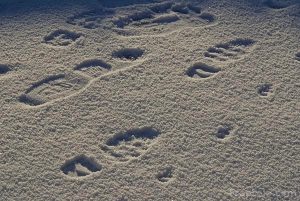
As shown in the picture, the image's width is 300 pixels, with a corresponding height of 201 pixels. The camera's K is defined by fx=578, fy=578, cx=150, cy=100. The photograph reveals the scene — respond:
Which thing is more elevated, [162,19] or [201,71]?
[162,19]

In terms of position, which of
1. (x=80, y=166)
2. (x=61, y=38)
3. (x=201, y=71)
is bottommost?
(x=80, y=166)

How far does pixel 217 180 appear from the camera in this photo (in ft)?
6.39

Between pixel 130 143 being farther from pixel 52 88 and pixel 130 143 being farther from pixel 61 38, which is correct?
pixel 61 38

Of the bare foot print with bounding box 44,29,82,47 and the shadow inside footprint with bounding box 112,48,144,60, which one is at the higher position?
the bare foot print with bounding box 44,29,82,47

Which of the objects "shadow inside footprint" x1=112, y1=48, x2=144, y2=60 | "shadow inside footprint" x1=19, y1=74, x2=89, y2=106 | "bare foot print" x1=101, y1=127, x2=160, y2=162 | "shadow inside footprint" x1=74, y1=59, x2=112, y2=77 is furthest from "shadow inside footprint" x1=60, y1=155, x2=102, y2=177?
"shadow inside footprint" x1=112, y1=48, x2=144, y2=60

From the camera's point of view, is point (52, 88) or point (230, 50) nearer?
point (52, 88)

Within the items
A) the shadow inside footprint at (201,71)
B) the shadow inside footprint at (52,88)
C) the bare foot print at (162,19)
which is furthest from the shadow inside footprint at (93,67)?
the shadow inside footprint at (201,71)

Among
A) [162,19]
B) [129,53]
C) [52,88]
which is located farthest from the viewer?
[162,19]

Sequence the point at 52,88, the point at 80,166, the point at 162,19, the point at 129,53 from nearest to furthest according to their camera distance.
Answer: the point at 80,166 < the point at 52,88 < the point at 129,53 < the point at 162,19

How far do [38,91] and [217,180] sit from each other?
78cm

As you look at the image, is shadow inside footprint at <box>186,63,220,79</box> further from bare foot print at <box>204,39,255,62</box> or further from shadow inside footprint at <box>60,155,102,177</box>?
shadow inside footprint at <box>60,155,102,177</box>

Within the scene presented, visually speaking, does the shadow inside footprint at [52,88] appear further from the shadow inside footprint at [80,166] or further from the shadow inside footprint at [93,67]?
the shadow inside footprint at [80,166]

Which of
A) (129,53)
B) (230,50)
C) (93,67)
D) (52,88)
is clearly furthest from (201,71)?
(52,88)

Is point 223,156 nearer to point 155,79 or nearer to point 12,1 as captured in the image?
point 155,79
